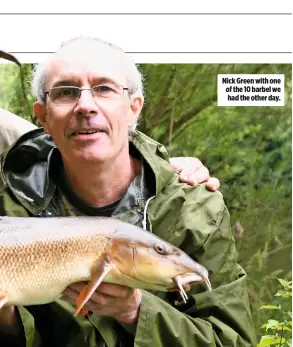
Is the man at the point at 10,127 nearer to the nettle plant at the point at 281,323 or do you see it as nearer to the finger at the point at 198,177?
the finger at the point at 198,177

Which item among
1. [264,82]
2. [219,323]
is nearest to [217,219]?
[219,323]

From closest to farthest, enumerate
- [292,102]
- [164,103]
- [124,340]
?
[124,340] < [292,102] < [164,103]

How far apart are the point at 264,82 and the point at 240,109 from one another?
106mm

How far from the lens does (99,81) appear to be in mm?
1305

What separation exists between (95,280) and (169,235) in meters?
0.40

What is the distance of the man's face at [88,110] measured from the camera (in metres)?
1.27

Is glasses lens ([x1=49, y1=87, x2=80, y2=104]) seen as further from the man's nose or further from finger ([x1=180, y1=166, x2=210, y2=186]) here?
finger ([x1=180, y1=166, x2=210, y2=186])

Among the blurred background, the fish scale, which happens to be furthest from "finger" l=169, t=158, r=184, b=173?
the fish scale

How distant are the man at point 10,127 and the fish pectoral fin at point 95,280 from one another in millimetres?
684

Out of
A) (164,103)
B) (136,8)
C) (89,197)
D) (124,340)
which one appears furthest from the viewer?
(164,103)

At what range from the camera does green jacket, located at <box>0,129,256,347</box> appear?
129 cm

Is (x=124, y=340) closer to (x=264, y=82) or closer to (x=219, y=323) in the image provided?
(x=219, y=323)

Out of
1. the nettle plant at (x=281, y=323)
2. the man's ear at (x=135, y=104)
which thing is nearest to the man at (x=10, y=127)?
the man's ear at (x=135, y=104)

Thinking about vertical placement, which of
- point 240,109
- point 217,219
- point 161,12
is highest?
point 161,12
